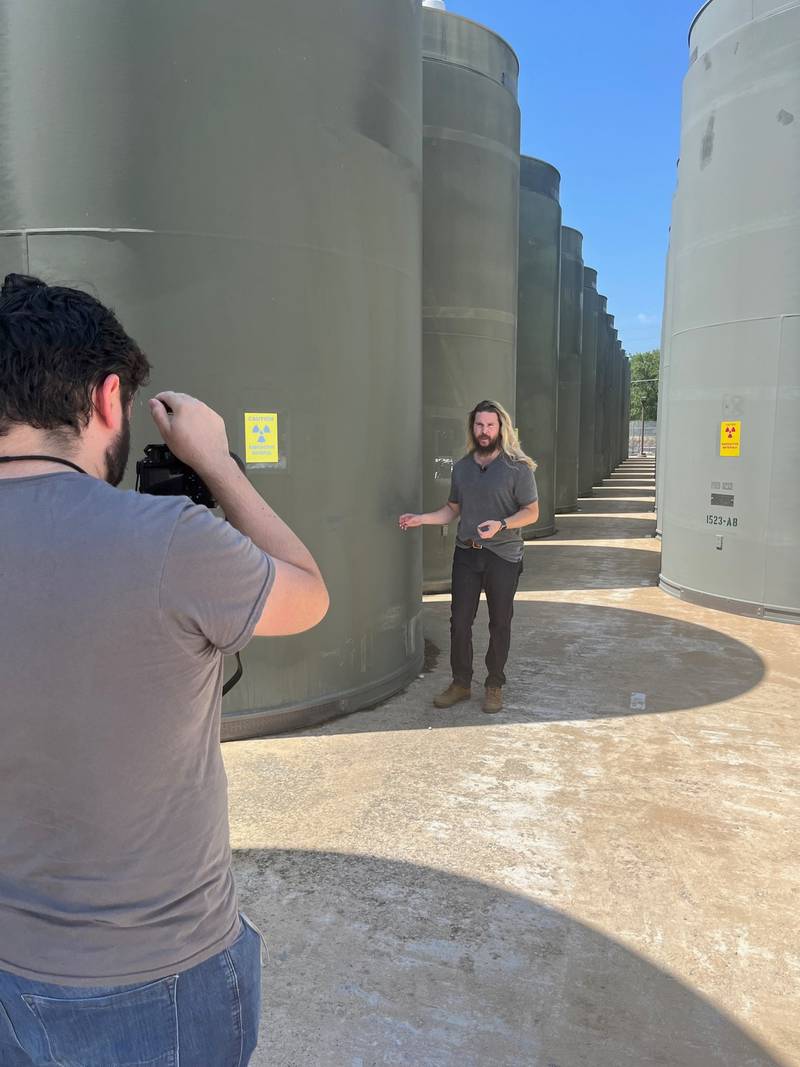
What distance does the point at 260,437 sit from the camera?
4.58 meters

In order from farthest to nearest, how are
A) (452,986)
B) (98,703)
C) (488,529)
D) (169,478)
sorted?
(488,529), (452,986), (169,478), (98,703)

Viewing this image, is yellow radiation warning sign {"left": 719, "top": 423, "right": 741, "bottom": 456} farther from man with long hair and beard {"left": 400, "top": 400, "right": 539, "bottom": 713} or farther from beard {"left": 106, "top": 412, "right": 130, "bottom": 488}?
beard {"left": 106, "top": 412, "right": 130, "bottom": 488}

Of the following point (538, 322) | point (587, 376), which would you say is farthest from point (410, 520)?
point (587, 376)

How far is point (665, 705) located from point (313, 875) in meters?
3.01

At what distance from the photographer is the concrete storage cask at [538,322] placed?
1388 cm

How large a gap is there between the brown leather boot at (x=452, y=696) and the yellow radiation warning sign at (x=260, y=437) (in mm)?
1974

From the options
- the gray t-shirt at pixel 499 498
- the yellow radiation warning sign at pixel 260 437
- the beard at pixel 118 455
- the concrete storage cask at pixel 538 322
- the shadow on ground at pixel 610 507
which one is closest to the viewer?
the beard at pixel 118 455

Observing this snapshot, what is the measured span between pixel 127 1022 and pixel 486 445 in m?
4.49

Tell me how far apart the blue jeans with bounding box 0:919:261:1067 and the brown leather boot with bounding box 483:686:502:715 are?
4109 mm

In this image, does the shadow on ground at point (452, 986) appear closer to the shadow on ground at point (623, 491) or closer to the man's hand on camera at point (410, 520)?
the man's hand on camera at point (410, 520)

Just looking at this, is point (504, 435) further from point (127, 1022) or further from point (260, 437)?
point (127, 1022)

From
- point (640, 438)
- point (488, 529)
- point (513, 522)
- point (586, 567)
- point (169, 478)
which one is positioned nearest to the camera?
point (169, 478)

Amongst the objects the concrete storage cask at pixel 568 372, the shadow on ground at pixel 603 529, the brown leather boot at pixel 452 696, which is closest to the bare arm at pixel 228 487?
the brown leather boot at pixel 452 696

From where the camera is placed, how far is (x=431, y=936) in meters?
2.96
